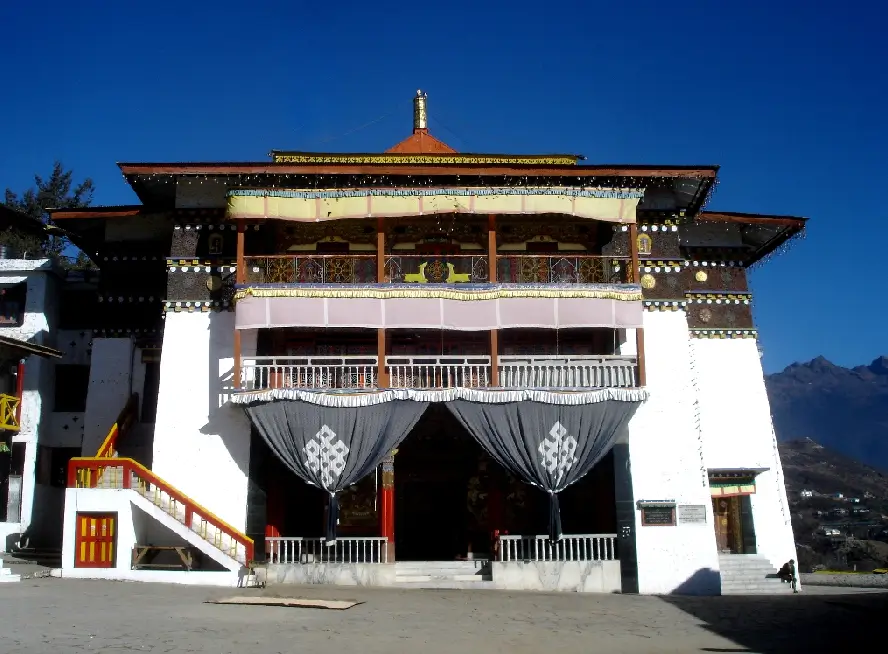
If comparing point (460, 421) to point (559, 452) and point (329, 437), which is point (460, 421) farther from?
point (329, 437)

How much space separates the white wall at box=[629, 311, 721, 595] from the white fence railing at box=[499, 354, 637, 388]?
841 mm

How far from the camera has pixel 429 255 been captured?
786 inches

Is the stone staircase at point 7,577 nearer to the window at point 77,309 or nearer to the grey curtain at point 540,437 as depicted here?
the grey curtain at point 540,437

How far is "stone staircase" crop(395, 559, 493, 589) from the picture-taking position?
59.4 ft

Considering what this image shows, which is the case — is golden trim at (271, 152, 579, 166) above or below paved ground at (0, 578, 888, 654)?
above

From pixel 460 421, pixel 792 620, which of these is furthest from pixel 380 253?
pixel 792 620

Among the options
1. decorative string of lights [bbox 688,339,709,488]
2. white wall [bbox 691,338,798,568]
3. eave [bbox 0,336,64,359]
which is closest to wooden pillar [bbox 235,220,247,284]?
eave [bbox 0,336,64,359]

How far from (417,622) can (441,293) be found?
732 cm

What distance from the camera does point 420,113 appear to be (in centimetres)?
2683

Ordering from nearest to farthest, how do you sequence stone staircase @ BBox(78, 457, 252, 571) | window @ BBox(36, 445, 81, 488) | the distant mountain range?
stone staircase @ BBox(78, 457, 252, 571) < window @ BBox(36, 445, 81, 488) < the distant mountain range

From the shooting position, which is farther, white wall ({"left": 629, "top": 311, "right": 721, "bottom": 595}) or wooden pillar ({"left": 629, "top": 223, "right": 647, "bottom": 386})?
wooden pillar ({"left": 629, "top": 223, "right": 647, "bottom": 386})

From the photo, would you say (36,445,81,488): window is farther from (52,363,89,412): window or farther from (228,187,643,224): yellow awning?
(228,187,643,224): yellow awning

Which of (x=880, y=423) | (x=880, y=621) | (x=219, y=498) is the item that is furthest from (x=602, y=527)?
(x=880, y=423)

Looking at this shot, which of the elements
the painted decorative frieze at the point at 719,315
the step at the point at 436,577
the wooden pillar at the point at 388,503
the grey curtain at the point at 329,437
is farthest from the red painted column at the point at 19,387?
the painted decorative frieze at the point at 719,315
